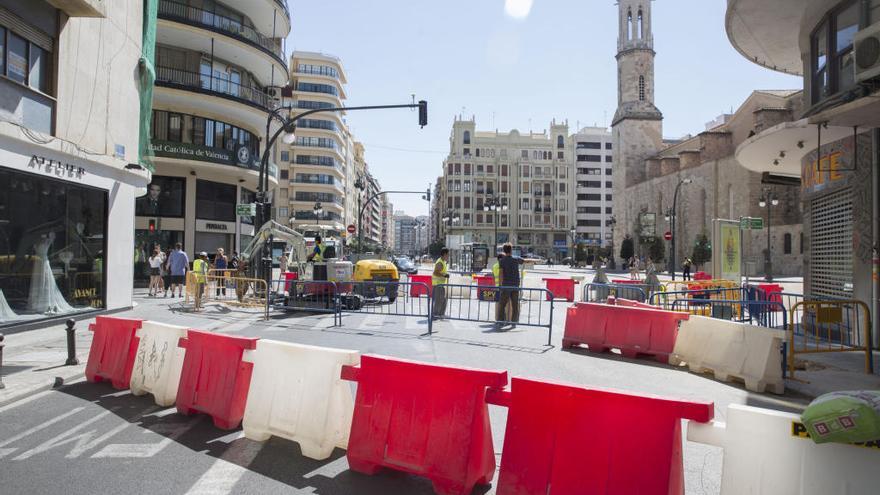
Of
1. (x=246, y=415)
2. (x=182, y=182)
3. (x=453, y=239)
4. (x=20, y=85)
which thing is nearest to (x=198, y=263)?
(x=20, y=85)

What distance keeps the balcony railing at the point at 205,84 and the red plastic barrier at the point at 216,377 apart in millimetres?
22573

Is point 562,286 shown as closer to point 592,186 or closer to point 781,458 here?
point 781,458

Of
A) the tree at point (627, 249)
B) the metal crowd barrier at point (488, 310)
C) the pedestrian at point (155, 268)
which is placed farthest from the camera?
the tree at point (627, 249)

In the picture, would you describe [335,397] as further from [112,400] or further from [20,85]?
[20,85]

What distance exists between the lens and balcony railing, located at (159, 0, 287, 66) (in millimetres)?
24000

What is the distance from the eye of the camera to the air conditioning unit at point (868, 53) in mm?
7645

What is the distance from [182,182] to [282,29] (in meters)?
10.4

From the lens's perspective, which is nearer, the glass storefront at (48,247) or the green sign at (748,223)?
the glass storefront at (48,247)

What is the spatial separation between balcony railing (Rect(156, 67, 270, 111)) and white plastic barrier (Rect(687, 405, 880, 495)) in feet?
86.5

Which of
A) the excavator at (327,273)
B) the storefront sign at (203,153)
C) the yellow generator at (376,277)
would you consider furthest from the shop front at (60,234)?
the storefront sign at (203,153)

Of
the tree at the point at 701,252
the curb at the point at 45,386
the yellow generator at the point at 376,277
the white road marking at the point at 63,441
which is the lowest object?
the white road marking at the point at 63,441

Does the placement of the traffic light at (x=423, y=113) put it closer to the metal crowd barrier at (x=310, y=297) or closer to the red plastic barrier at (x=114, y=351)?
the metal crowd barrier at (x=310, y=297)

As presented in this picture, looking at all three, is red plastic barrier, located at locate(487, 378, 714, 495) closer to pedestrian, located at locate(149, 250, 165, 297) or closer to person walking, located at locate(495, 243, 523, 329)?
person walking, located at locate(495, 243, 523, 329)

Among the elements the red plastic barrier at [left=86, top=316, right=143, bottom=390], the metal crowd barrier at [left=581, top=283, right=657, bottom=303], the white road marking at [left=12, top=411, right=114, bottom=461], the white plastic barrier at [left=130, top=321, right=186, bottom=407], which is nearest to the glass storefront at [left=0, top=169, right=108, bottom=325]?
the red plastic barrier at [left=86, top=316, right=143, bottom=390]
